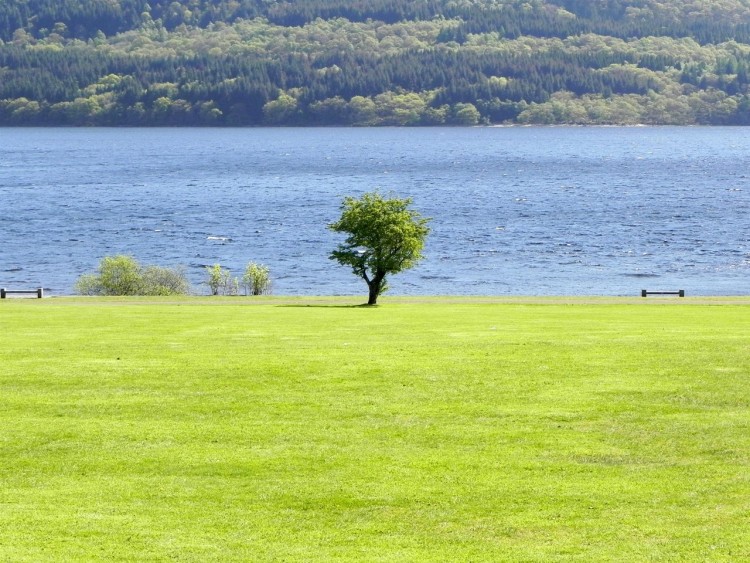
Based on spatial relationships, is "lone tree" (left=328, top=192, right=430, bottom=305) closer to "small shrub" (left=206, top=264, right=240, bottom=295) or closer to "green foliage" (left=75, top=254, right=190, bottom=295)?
"green foliage" (left=75, top=254, right=190, bottom=295)

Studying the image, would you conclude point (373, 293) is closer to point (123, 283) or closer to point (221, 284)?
point (123, 283)

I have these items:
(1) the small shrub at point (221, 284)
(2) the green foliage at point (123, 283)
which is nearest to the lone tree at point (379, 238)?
(2) the green foliage at point (123, 283)

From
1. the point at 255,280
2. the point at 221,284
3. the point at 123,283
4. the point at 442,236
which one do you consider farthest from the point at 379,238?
the point at 442,236

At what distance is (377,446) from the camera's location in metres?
21.9

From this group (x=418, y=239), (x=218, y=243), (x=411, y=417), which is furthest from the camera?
(x=218, y=243)

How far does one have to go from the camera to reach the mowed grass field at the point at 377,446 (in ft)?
55.4

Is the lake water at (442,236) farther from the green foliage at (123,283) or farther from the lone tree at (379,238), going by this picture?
the lone tree at (379,238)

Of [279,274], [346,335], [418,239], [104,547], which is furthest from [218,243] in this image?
[104,547]

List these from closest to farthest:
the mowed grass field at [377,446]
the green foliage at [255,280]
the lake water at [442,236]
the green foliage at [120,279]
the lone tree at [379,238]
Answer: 1. the mowed grass field at [377,446]
2. the lone tree at [379,238]
3. the green foliage at [120,279]
4. the green foliage at [255,280]
5. the lake water at [442,236]

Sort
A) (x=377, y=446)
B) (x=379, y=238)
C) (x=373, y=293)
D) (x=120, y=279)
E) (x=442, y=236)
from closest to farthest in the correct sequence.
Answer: (x=377, y=446)
(x=379, y=238)
(x=373, y=293)
(x=120, y=279)
(x=442, y=236)

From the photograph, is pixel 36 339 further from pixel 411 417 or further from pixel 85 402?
pixel 411 417

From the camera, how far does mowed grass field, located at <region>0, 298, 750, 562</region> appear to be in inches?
665

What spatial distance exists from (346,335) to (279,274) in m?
68.9

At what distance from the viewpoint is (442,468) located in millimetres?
20484
